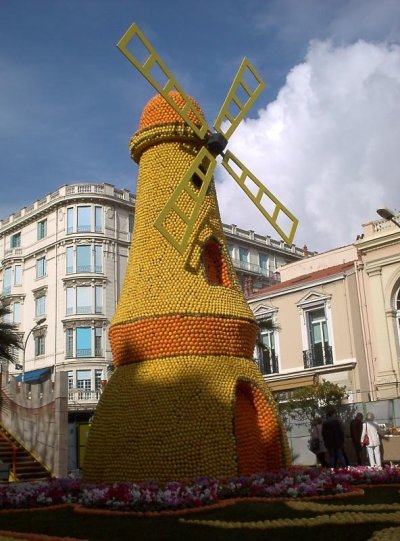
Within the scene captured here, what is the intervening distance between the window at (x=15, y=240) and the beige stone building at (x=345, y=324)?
23.4 m

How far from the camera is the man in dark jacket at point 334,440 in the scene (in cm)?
1502

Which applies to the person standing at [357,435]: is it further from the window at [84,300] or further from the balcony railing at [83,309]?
the balcony railing at [83,309]

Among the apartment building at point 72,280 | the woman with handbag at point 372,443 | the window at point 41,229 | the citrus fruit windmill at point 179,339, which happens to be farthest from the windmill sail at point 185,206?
the window at point 41,229

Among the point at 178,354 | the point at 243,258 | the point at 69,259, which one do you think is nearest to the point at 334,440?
the point at 178,354

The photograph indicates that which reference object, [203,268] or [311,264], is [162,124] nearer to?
[203,268]

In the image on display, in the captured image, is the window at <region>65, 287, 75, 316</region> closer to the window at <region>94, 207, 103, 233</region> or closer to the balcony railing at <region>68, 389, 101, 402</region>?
the window at <region>94, 207, 103, 233</region>

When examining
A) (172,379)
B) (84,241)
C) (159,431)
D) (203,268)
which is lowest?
(159,431)

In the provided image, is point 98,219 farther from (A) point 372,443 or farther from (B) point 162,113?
(A) point 372,443

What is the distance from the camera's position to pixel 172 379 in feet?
35.0

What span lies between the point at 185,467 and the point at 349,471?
3.63 meters

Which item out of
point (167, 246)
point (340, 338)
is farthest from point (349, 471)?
point (340, 338)

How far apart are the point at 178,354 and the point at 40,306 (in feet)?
113

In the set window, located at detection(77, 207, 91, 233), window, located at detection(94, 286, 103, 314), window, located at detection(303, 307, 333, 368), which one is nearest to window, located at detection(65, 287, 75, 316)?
window, located at detection(94, 286, 103, 314)

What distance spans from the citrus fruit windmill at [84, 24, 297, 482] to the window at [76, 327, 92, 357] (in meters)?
28.0
